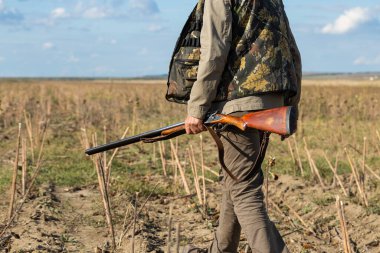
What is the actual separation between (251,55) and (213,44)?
0.23 meters

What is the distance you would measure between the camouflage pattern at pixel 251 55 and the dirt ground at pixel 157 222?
109 centimetres

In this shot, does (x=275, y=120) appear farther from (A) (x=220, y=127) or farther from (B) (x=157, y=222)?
(B) (x=157, y=222)

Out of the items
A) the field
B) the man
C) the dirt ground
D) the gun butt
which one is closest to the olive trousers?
the man

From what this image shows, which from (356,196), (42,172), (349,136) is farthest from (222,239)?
(349,136)

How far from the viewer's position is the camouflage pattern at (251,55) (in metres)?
3.05

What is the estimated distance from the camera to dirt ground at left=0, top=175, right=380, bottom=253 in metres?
4.24

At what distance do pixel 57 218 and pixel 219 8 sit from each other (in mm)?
2715

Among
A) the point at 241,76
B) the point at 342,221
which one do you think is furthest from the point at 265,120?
the point at 342,221

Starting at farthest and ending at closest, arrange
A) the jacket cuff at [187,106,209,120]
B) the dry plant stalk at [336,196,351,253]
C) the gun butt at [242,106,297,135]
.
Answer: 1. the jacket cuff at [187,106,209,120]
2. the gun butt at [242,106,297,135]
3. the dry plant stalk at [336,196,351,253]

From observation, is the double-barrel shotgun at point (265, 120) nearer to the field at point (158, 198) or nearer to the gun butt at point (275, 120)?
the gun butt at point (275, 120)

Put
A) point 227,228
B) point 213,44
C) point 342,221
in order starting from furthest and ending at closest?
point 227,228
point 213,44
point 342,221

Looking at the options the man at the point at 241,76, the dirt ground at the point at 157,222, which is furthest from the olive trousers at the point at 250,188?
the dirt ground at the point at 157,222

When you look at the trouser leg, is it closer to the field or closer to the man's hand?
the field

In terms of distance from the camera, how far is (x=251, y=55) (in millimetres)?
3059
